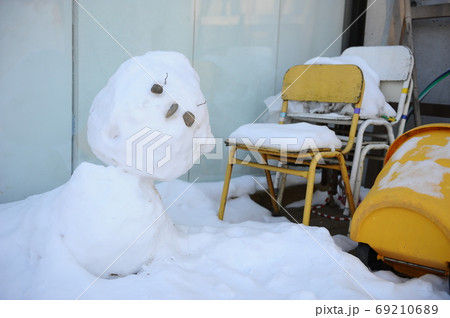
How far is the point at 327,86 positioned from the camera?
8.60ft

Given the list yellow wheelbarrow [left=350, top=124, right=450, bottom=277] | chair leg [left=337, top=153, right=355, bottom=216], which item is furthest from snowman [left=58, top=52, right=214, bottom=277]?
chair leg [left=337, top=153, right=355, bottom=216]

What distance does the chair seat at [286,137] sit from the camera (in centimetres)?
209

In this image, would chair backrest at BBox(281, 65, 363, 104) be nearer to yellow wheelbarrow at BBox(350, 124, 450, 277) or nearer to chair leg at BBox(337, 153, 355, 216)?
chair leg at BBox(337, 153, 355, 216)

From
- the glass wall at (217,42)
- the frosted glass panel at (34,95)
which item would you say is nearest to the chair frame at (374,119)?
the glass wall at (217,42)

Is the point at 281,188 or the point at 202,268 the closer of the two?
the point at 202,268

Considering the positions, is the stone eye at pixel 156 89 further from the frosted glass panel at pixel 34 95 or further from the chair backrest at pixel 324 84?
the chair backrest at pixel 324 84

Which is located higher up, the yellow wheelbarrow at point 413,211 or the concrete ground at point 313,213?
the yellow wheelbarrow at point 413,211

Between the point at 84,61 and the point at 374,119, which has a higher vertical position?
the point at 84,61

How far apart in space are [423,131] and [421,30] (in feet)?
7.01

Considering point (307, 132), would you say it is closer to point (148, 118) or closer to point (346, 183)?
point (346, 183)

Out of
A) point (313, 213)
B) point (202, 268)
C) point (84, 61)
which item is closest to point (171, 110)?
point (202, 268)

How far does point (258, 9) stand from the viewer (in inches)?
123

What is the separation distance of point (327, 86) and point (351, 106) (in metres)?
0.31

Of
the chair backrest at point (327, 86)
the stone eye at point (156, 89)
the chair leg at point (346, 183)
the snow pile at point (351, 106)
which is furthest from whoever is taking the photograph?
the snow pile at point (351, 106)
